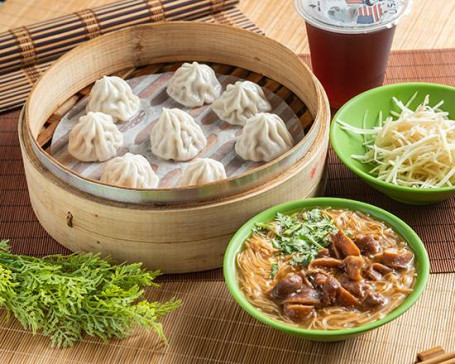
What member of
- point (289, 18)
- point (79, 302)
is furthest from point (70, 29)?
Answer: point (79, 302)

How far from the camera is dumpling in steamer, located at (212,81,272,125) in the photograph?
374 centimetres

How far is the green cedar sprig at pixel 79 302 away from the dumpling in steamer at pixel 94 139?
0.56 meters

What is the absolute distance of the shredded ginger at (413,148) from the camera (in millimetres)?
3438

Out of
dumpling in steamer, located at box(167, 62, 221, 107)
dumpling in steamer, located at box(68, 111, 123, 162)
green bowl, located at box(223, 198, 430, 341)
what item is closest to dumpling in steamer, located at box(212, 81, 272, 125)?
dumpling in steamer, located at box(167, 62, 221, 107)

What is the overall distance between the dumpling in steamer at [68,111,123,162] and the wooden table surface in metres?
1.33

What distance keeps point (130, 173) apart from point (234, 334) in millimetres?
738

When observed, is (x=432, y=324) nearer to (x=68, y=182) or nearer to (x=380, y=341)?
(x=380, y=341)

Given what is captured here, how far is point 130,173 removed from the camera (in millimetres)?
3377

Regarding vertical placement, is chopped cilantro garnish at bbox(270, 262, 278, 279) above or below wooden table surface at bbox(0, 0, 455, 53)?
above

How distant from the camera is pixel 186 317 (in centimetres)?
317

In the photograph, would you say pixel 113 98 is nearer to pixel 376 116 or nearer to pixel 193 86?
pixel 193 86

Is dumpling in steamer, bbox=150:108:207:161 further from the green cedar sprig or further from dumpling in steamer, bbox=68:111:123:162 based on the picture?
the green cedar sprig

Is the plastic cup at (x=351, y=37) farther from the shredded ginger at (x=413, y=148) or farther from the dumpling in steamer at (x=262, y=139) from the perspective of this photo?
→ the dumpling in steamer at (x=262, y=139)

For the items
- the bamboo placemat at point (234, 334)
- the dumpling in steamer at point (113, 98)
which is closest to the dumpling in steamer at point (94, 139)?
the dumpling in steamer at point (113, 98)
